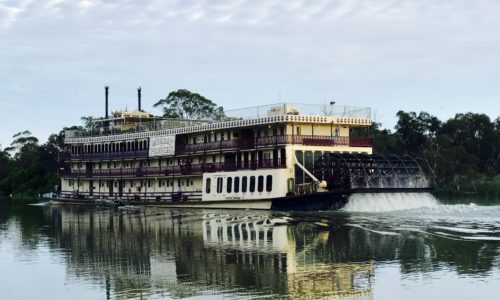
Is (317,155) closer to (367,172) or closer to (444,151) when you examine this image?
(367,172)

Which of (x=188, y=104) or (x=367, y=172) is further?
(x=188, y=104)

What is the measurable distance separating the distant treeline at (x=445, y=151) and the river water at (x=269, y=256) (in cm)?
3102

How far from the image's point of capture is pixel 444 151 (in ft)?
231

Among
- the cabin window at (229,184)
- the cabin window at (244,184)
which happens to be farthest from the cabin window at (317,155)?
the cabin window at (229,184)

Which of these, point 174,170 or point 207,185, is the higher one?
point 174,170

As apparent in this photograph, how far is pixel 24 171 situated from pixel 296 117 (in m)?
58.6

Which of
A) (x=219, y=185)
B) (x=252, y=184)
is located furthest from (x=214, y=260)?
(x=219, y=185)

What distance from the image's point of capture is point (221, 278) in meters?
20.1

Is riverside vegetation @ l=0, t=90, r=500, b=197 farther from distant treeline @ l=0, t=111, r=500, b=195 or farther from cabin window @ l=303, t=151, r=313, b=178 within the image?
cabin window @ l=303, t=151, r=313, b=178

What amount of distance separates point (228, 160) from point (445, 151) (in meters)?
29.2

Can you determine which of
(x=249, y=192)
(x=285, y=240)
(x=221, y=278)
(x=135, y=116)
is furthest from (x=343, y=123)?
(x=221, y=278)

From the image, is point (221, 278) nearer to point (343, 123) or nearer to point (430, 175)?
point (343, 123)

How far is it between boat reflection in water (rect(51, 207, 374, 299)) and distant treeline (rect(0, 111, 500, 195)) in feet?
117

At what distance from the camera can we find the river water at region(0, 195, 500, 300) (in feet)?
61.2
